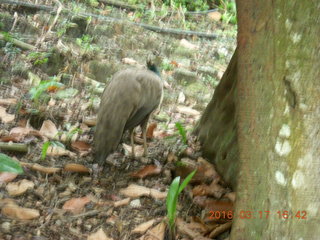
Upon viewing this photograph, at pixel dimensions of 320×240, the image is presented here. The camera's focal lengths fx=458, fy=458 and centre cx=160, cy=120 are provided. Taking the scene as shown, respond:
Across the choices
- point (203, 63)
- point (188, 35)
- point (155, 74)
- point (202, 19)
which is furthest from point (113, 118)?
point (202, 19)

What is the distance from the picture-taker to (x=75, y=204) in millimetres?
2830

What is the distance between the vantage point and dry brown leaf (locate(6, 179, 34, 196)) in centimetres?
282

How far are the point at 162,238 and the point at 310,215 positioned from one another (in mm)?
942

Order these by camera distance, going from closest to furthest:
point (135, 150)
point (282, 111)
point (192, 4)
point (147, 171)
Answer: point (282, 111) < point (147, 171) < point (135, 150) < point (192, 4)

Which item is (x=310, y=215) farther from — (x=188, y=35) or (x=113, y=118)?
(x=188, y=35)

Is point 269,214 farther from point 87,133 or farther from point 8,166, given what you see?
point 87,133

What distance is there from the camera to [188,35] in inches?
269

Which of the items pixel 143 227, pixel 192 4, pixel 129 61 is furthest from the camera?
pixel 192 4

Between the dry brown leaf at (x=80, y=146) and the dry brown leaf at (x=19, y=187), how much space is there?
0.63 metres

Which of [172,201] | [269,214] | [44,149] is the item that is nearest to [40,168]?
[44,149]

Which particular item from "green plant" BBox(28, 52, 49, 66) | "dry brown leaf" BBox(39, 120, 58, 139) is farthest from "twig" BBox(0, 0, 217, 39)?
"dry brown leaf" BBox(39, 120, 58, 139)

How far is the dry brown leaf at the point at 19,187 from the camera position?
9.26 feet

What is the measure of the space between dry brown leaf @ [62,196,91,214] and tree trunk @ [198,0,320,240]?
1158 mm

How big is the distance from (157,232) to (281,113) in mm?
1104
